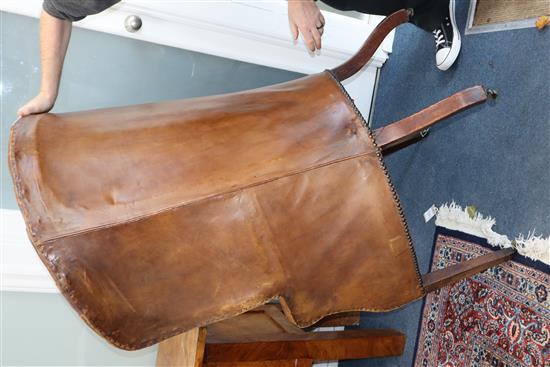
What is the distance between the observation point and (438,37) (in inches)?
54.6

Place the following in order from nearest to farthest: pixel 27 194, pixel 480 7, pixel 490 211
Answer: pixel 27 194 → pixel 490 211 → pixel 480 7

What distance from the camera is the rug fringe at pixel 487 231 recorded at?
1.05 metres

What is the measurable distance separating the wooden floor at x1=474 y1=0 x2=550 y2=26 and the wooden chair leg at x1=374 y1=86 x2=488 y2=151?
0.43 meters

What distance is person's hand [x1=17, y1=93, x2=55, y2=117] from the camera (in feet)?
3.15

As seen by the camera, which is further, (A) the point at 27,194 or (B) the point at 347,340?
(B) the point at 347,340

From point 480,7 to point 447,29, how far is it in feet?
0.33

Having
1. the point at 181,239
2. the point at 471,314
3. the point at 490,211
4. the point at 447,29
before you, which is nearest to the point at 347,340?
the point at 471,314

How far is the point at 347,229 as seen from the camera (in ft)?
2.83

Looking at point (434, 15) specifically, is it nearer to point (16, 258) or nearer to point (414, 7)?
point (414, 7)

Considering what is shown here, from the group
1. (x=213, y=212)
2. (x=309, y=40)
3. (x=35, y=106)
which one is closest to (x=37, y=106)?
(x=35, y=106)

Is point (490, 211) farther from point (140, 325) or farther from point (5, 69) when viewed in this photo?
point (5, 69)

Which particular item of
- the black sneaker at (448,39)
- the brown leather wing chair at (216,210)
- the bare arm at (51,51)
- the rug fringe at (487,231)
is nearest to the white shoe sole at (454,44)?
the black sneaker at (448,39)

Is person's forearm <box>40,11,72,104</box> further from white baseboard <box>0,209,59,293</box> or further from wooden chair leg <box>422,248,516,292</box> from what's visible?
wooden chair leg <box>422,248,516,292</box>

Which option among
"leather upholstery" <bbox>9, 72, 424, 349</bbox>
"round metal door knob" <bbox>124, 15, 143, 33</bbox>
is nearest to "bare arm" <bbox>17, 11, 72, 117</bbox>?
"leather upholstery" <bbox>9, 72, 424, 349</bbox>
